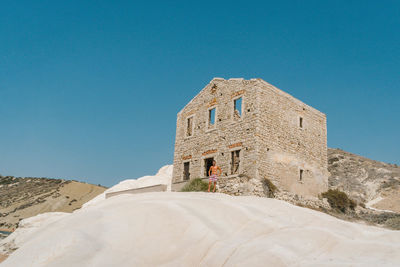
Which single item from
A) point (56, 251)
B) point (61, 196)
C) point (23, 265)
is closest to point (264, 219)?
point (56, 251)

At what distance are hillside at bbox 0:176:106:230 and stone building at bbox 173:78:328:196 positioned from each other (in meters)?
25.3

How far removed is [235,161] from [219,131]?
1918 millimetres

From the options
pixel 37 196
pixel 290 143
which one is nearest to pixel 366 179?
pixel 290 143

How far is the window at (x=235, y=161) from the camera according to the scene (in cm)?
1592

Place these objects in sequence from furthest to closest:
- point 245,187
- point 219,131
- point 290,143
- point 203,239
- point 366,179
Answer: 1. point 366,179
2. point 219,131
3. point 290,143
4. point 245,187
5. point 203,239

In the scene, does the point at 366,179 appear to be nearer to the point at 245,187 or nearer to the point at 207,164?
the point at 207,164

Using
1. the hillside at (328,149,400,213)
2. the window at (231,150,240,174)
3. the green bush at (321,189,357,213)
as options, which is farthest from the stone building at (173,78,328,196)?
the hillside at (328,149,400,213)

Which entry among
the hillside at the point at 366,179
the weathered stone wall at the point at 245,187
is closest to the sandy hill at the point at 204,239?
the weathered stone wall at the point at 245,187

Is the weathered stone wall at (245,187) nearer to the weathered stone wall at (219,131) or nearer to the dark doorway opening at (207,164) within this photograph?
the weathered stone wall at (219,131)

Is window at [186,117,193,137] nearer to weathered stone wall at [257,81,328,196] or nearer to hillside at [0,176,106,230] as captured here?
weathered stone wall at [257,81,328,196]

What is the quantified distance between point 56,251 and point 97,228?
63cm

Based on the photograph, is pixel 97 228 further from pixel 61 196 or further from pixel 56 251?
pixel 61 196

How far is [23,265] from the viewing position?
4070mm

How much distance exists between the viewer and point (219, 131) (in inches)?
674
